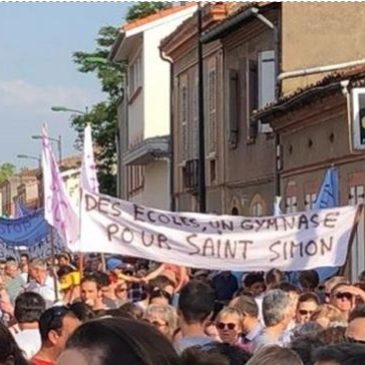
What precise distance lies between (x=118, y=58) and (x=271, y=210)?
93.4 feet

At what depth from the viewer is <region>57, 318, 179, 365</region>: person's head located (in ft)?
10.1

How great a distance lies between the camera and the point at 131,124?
55219 millimetres

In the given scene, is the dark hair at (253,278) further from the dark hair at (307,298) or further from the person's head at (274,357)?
the person's head at (274,357)

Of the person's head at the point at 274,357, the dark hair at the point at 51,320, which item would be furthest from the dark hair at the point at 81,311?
the person's head at the point at 274,357

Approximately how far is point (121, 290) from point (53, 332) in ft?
19.7

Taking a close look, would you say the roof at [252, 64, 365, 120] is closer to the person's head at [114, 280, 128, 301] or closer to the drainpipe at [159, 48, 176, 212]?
the person's head at [114, 280, 128, 301]

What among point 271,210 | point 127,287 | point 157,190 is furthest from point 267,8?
point 157,190

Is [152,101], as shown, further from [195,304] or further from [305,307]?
[195,304]

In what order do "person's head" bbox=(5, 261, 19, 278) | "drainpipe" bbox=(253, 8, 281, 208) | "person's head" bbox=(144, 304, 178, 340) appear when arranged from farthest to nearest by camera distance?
"drainpipe" bbox=(253, 8, 281, 208) < "person's head" bbox=(5, 261, 19, 278) < "person's head" bbox=(144, 304, 178, 340)

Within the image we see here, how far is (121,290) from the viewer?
1377 cm

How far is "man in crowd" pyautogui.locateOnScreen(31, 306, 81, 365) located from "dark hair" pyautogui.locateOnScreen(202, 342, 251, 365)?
2671mm

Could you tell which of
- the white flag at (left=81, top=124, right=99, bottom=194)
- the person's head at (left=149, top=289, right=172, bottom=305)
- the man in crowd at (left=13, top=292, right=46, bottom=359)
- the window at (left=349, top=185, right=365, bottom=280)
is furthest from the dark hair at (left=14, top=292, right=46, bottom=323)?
the window at (left=349, top=185, right=365, bottom=280)

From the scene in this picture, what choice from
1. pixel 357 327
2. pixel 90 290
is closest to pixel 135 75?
pixel 90 290

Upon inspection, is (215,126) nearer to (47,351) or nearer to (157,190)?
(157,190)
